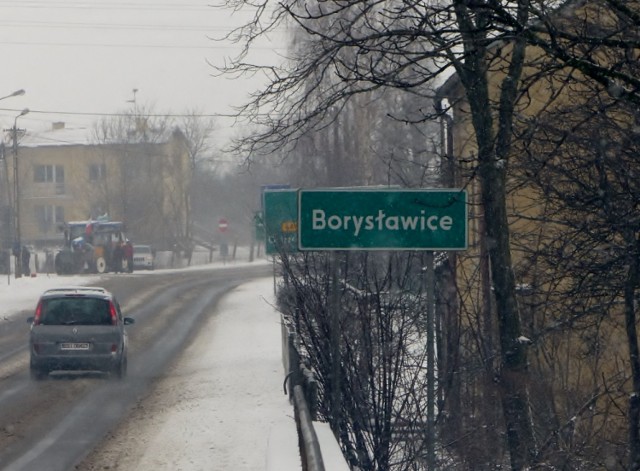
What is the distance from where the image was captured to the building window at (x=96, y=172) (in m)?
88.7

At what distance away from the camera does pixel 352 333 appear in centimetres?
1160

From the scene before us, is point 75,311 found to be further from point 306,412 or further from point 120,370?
point 306,412

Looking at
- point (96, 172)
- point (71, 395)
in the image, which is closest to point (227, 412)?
point (71, 395)

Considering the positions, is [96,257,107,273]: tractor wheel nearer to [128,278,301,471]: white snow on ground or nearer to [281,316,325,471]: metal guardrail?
[128,278,301,471]: white snow on ground

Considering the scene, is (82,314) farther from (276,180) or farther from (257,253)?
(257,253)

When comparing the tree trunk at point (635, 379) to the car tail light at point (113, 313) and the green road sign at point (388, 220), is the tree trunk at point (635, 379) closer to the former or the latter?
the green road sign at point (388, 220)

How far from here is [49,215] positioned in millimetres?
97750

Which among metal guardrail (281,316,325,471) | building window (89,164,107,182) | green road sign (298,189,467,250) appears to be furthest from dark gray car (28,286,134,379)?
building window (89,164,107,182)

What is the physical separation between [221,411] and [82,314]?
6.03m

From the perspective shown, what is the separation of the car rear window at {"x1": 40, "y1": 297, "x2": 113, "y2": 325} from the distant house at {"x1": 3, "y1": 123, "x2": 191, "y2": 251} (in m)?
62.7

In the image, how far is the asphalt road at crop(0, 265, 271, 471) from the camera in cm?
1288

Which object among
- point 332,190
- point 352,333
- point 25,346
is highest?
point 332,190

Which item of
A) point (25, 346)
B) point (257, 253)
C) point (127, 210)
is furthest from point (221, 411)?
point (257, 253)

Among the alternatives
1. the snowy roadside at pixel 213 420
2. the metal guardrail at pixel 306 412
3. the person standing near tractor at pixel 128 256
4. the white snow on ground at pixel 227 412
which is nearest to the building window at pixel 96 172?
the person standing near tractor at pixel 128 256
